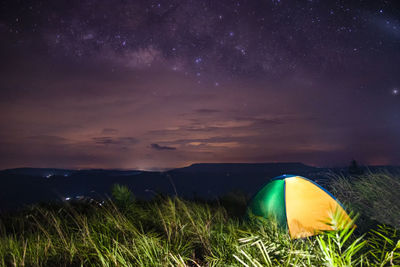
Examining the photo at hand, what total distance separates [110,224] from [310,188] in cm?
452

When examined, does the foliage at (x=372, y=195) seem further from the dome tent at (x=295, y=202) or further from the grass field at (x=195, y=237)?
the dome tent at (x=295, y=202)

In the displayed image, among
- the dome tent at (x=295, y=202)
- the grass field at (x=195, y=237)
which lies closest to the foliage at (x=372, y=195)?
the grass field at (x=195, y=237)

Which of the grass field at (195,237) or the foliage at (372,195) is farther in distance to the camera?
the foliage at (372,195)

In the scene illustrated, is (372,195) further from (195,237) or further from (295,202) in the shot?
(195,237)

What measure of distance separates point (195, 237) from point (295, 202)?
3281mm

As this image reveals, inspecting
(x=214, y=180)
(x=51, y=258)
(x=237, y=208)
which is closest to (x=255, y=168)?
(x=214, y=180)

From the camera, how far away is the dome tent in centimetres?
538

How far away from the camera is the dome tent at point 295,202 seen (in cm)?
538

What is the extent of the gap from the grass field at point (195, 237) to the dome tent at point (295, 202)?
0.66 metres

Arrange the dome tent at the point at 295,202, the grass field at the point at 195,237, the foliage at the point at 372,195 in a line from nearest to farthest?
1. the grass field at the point at 195,237
2. the foliage at the point at 372,195
3. the dome tent at the point at 295,202

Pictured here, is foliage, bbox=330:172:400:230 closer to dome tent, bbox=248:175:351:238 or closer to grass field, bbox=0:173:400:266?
grass field, bbox=0:173:400:266

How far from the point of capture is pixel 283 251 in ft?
5.44

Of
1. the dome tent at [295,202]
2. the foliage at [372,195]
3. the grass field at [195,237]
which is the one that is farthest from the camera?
the dome tent at [295,202]

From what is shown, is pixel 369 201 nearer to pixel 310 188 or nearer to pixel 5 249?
pixel 310 188
